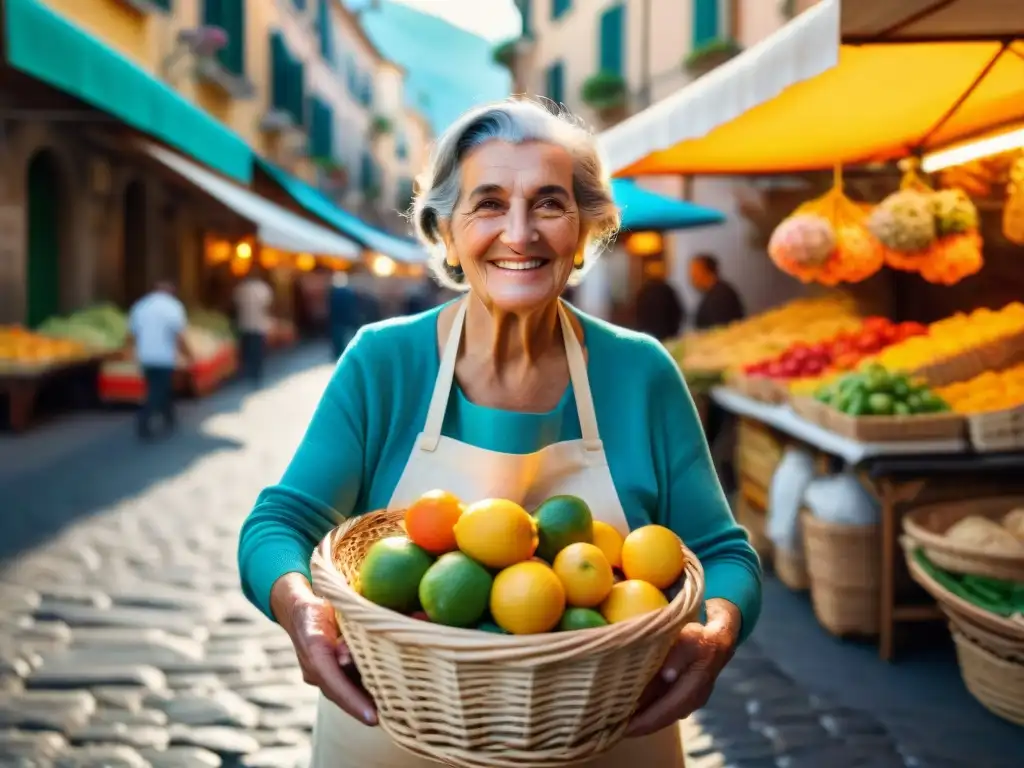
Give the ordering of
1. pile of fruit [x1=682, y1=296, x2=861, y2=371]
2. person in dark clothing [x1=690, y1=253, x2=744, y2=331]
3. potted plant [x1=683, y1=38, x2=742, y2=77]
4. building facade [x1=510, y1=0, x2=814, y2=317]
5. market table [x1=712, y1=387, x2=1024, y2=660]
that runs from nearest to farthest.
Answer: market table [x1=712, y1=387, x2=1024, y2=660] → pile of fruit [x1=682, y1=296, x2=861, y2=371] → person in dark clothing [x1=690, y1=253, x2=744, y2=331] → building facade [x1=510, y1=0, x2=814, y2=317] → potted plant [x1=683, y1=38, x2=742, y2=77]

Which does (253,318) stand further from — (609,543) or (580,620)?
(580,620)

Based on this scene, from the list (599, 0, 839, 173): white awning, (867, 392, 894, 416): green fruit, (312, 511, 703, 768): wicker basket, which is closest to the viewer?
(312, 511, 703, 768): wicker basket

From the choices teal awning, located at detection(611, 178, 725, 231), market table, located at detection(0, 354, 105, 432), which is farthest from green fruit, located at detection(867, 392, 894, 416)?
Result: market table, located at detection(0, 354, 105, 432)

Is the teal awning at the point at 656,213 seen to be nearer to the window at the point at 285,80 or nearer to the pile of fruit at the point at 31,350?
the pile of fruit at the point at 31,350

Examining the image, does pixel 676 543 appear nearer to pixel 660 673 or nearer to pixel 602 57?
pixel 660 673

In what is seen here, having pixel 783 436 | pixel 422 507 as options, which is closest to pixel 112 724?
pixel 422 507

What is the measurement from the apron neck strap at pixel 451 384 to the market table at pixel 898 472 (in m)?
3.02

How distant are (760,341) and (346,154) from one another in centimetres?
3104

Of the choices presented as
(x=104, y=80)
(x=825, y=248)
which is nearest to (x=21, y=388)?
(x=104, y=80)

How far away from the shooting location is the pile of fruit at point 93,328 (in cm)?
1247

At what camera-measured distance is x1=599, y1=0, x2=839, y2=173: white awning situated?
350 cm

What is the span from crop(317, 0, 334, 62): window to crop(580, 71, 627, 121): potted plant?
1397cm

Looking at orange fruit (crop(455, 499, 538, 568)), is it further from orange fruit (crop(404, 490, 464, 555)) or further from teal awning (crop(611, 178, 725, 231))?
teal awning (crop(611, 178, 725, 231))

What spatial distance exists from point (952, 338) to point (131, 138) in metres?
10.3
